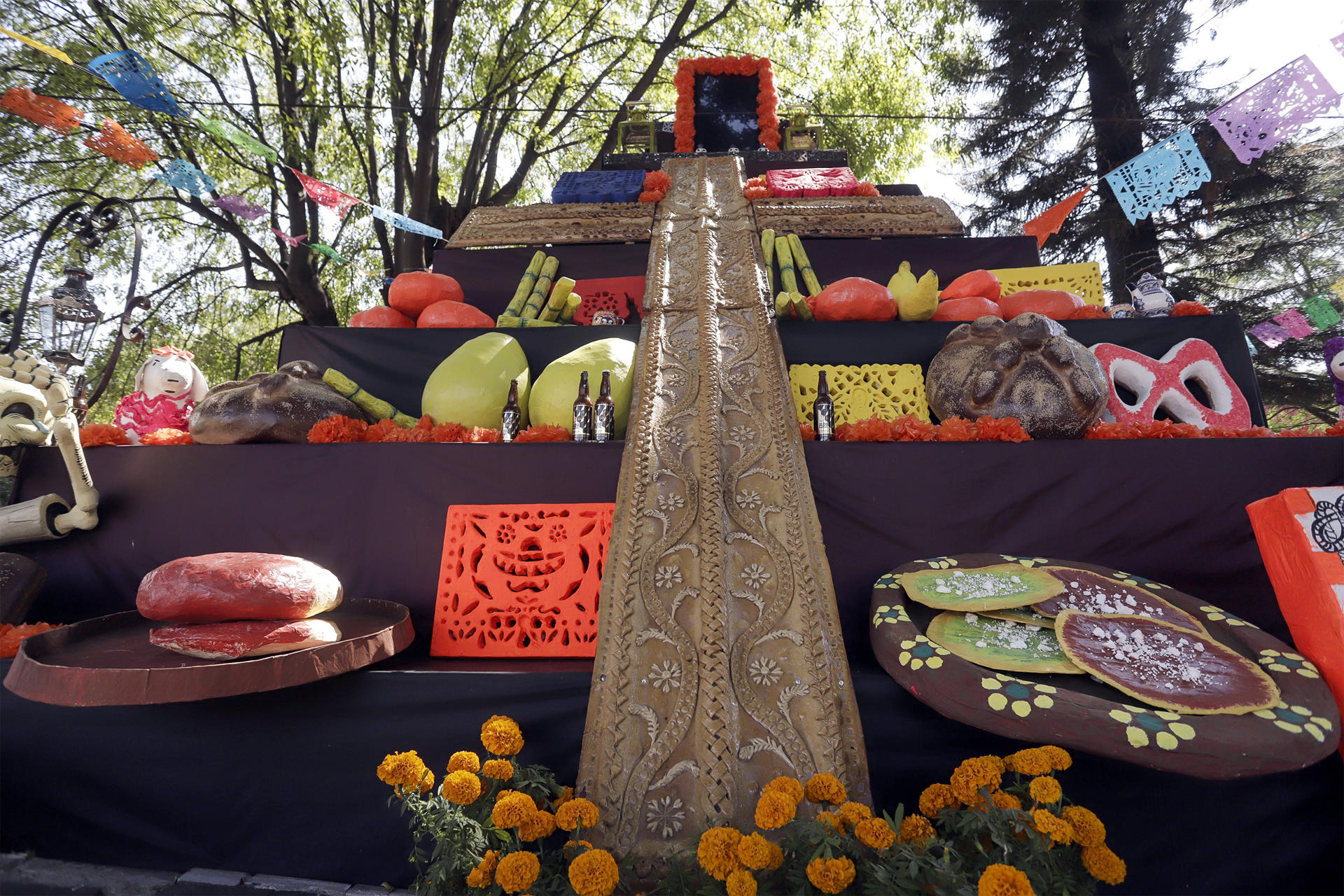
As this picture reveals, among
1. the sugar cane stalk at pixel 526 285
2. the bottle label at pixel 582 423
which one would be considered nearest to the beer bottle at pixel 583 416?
the bottle label at pixel 582 423

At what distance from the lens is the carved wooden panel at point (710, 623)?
1445mm

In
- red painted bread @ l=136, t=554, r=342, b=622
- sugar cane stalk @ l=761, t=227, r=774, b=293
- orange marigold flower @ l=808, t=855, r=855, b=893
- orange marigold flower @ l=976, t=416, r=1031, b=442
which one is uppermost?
sugar cane stalk @ l=761, t=227, r=774, b=293

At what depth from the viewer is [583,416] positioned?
2.40 metres

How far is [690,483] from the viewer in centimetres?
206

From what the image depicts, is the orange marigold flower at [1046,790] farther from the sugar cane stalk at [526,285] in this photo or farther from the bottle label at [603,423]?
the sugar cane stalk at [526,285]

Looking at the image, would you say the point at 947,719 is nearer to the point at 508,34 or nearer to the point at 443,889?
the point at 443,889

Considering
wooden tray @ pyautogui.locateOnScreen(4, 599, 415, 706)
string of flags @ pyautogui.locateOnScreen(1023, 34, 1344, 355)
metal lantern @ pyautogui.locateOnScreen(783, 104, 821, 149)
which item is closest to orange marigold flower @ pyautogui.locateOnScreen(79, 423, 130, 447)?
wooden tray @ pyautogui.locateOnScreen(4, 599, 415, 706)

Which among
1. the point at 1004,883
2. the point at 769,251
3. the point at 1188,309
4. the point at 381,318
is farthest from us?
the point at 769,251

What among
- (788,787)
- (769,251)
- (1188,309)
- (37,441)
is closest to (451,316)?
(37,441)

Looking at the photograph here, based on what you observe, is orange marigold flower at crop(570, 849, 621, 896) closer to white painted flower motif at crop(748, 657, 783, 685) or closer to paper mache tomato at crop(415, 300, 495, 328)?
white painted flower motif at crop(748, 657, 783, 685)

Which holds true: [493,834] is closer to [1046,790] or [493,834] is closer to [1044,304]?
[1046,790]

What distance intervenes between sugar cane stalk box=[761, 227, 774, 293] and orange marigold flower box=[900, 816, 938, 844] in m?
3.01

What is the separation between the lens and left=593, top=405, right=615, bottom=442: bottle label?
2367 millimetres

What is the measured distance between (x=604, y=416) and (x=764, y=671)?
1171mm
